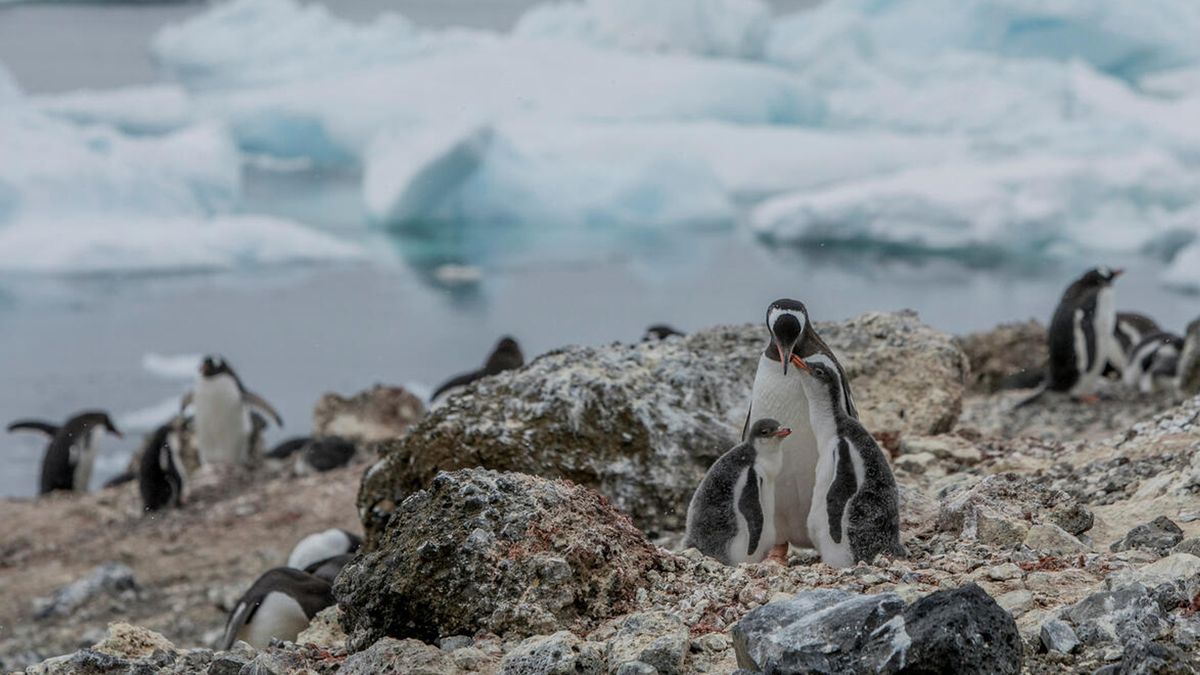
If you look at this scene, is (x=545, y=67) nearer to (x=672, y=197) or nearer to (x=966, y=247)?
(x=672, y=197)

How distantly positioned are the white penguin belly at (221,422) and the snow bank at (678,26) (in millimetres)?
16068

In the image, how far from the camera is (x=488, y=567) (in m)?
3.30

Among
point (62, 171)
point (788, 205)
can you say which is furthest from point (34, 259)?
point (788, 205)

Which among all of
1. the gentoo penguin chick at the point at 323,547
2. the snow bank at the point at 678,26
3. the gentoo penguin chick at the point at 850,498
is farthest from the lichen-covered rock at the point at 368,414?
the snow bank at the point at 678,26

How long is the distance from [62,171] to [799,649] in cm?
1870

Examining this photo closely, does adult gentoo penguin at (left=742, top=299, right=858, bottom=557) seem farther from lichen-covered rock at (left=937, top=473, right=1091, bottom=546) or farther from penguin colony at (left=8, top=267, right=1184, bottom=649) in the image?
lichen-covered rock at (left=937, top=473, right=1091, bottom=546)

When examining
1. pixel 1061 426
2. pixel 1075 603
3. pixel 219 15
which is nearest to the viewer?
pixel 1075 603

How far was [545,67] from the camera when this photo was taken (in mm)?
26234

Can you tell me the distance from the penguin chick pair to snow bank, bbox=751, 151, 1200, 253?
14406 mm

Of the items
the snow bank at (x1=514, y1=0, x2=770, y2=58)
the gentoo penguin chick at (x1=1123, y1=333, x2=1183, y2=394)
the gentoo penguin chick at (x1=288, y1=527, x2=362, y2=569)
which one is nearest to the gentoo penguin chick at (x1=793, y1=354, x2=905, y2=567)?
the gentoo penguin chick at (x1=288, y1=527, x2=362, y2=569)

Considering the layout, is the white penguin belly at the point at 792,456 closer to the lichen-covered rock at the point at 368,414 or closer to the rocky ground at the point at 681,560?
the rocky ground at the point at 681,560

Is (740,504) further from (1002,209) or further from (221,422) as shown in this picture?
(1002,209)

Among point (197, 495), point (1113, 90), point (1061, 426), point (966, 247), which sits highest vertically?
point (1113, 90)

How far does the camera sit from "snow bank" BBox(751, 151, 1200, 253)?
18.2 meters
